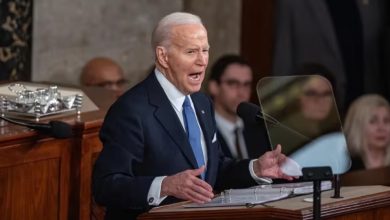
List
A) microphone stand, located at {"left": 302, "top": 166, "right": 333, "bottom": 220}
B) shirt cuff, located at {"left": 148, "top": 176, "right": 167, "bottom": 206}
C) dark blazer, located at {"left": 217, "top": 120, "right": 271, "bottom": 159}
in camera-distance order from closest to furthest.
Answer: microphone stand, located at {"left": 302, "top": 166, "right": 333, "bottom": 220} → shirt cuff, located at {"left": 148, "top": 176, "right": 167, "bottom": 206} → dark blazer, located at {"left": 217, "top": 120, "right": 271, "bottom": 159}

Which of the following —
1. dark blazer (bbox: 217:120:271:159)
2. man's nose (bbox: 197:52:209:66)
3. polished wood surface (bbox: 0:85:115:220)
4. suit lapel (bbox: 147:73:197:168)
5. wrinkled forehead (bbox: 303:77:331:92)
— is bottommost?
dark blazer (bbox: 217:120:271:159)

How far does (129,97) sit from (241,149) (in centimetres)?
257

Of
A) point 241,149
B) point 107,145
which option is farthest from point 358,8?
point 107,145

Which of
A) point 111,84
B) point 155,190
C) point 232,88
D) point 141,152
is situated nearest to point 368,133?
point 232,88

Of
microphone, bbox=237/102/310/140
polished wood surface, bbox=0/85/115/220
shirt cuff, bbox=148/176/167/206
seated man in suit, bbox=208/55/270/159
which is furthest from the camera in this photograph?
seated man in suit, bbox=208/55/270/159

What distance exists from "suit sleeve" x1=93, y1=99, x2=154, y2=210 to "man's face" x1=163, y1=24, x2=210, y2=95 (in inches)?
8.3

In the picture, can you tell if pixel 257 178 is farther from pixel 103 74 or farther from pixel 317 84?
pixel 103 74

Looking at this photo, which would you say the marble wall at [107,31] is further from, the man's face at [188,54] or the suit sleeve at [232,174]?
the man's face at [188,54]

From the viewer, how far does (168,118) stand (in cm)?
479

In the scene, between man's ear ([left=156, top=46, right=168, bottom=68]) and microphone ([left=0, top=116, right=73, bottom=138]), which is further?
microphone ([left=0, top=116, right=73, bottom=138])

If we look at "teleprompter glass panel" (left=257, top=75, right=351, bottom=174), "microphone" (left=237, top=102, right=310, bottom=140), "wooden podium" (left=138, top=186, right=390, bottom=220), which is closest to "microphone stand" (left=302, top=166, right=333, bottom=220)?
"wooden podium" (left=138, top=186, right=390, bottom=220)

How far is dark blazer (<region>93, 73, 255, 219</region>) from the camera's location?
4611mm

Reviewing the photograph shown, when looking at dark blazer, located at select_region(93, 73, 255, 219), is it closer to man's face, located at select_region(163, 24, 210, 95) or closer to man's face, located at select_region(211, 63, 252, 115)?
man's face, located at select_region(163, 24, 210, 95)

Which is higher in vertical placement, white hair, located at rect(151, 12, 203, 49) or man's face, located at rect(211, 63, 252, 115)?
white hair, located at rect(151, 12, 203, 49)
